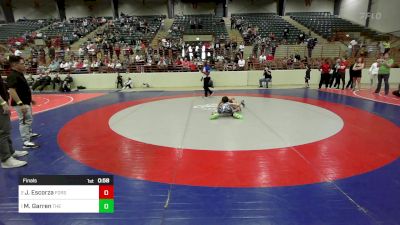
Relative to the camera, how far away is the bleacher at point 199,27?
2385 cm

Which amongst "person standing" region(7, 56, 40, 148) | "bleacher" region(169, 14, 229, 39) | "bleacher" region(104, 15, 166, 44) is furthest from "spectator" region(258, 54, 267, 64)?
"person standing" region(7, 56, 40, 148)

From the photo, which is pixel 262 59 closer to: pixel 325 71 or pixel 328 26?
pixel 325 71

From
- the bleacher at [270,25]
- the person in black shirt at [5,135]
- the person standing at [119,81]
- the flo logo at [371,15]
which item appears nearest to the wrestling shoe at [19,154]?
the person in black shirt at [5,135]

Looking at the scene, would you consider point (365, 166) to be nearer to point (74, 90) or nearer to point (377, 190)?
point (377, 190)

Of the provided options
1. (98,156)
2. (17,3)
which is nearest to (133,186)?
(98,156)

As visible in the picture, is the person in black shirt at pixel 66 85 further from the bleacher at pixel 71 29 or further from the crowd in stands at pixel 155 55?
the bleacher at pixel 71 29

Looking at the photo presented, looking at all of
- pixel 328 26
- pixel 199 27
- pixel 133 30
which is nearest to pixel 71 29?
pixel 133 30

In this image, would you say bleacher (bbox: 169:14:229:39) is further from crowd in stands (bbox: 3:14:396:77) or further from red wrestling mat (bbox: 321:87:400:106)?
red wrestling mat (bbox: 321:87:400:106)

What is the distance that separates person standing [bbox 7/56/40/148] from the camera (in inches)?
209

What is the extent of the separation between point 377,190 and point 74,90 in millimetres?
15496

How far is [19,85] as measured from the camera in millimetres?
5539

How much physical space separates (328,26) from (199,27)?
1174cm
